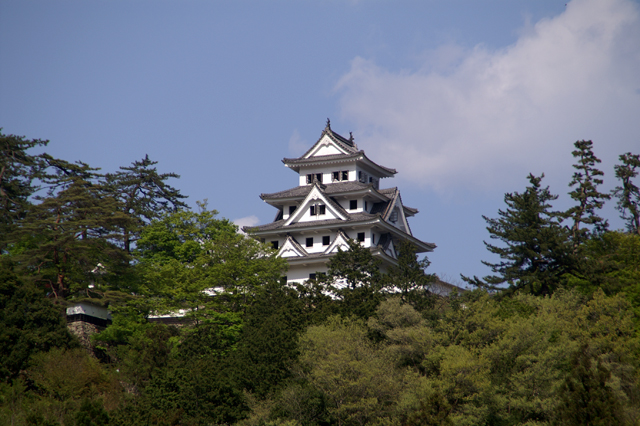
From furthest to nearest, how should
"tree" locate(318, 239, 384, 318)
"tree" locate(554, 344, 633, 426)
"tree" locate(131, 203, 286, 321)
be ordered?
"tree" locate(131, 203, 286, 321)
"tree" locate(318, 239, 384, 318)
"tree" locate(554, 344, 633, 426)

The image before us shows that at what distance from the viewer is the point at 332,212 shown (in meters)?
42.2

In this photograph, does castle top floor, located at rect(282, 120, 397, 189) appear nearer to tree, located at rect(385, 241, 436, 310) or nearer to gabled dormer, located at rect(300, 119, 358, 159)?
gabled dormer, located at rect(300, 119, 358, 159)

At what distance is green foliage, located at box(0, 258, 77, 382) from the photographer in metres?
27.2

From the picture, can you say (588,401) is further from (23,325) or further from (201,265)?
(23,325)

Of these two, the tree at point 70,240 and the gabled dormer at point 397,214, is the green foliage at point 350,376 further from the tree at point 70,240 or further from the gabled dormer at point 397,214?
the gabled dormer at point 397,214

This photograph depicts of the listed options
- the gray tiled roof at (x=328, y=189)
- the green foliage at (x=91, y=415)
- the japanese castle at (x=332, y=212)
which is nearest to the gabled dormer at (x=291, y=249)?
the japanese castle at (x=332, y=212)

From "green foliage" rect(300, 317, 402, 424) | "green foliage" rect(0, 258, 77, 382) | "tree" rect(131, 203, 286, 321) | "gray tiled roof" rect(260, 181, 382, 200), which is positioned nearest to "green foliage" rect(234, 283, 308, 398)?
"green foliage" rect(300, 317, 402, 424)

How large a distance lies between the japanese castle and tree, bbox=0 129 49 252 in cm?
1256

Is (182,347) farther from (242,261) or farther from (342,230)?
(342,230)

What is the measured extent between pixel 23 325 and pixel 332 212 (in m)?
18.7

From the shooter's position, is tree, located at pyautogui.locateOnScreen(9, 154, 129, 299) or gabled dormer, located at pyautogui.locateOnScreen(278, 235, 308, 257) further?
gabled dormer, located at pyautogui.locateOnScreen(278, 235, 308, 257)

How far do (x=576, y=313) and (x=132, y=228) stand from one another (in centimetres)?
1991

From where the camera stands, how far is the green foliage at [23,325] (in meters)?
27.2

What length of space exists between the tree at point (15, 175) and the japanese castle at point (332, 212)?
12560mm
